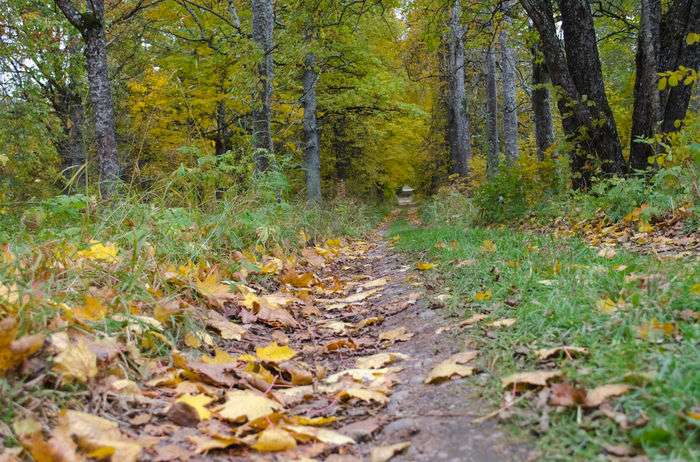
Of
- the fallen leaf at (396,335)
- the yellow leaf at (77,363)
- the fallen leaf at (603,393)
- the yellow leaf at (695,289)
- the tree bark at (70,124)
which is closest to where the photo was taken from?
the fallen leaf at (603,393)

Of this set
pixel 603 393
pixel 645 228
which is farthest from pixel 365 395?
pixel 645 228

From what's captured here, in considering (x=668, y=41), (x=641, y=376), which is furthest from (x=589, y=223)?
(x=641, y=376)

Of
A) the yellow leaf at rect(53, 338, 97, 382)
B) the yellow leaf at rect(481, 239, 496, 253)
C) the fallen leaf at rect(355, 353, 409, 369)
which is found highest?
the yellow leaf at rect(53, 338, 97, 382)

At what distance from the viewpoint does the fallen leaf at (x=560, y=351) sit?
1.83 m

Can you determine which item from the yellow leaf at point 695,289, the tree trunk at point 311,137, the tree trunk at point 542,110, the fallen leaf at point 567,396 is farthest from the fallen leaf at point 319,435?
the tree trunk at point 311,137

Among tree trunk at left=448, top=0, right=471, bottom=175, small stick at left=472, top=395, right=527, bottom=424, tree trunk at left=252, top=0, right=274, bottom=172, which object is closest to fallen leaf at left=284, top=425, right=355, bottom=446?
small stick at left=472, top=395, right=527, bottom=424

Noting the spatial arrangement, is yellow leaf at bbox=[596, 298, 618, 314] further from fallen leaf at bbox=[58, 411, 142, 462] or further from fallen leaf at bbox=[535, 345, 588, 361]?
fallen leaf at bbox=[58, 411, 142, 462]

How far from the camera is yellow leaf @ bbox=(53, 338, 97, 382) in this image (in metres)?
1.75

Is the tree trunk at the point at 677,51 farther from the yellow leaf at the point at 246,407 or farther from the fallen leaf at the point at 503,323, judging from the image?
the yellow leaf at the point at 246,407

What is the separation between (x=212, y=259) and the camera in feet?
13.2

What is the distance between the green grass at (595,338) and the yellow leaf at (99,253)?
1.95m

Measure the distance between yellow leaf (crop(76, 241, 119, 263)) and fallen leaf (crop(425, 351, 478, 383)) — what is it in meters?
1.95

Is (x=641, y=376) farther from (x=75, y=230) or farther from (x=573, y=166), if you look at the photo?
(x=573, y=166)

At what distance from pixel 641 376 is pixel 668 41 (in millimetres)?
7135
